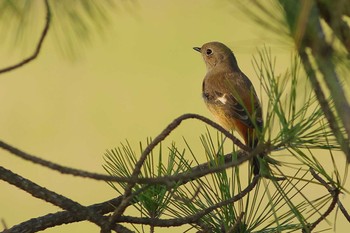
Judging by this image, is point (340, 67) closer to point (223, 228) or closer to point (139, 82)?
point (223, 228)

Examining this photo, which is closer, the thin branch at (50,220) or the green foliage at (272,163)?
the green foliage at (272,163)

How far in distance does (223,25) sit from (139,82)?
889 millimetres

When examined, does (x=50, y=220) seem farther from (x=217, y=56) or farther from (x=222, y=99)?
(x=217, y=56)

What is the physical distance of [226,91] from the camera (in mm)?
3465

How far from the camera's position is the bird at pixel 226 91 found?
292 centimetres

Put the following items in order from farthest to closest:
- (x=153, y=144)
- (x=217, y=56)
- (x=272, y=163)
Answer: (x=217, y=56), (x=272, y=163), (x=153, y=144)

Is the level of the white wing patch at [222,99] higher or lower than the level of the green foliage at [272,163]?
higher

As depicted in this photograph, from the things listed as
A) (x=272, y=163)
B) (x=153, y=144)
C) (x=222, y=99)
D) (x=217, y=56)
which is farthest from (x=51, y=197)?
(x=217, y=56)

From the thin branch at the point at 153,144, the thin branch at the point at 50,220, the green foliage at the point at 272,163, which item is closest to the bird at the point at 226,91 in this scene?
the green foliage at the point at 272,163

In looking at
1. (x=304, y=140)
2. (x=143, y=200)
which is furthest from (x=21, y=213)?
(x=304, y=140)

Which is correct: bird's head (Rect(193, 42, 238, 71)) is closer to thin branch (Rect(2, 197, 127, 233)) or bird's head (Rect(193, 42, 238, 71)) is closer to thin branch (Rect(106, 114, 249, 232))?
thin branch (Rect(2, 197, 127, 233))

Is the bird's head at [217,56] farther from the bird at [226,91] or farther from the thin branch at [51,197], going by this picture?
the thin branch at [51,197]

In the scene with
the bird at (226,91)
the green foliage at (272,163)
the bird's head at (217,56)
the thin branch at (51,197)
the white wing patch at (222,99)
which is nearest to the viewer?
the green foliage at (272,163)

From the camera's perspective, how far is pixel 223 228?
6.37ft
